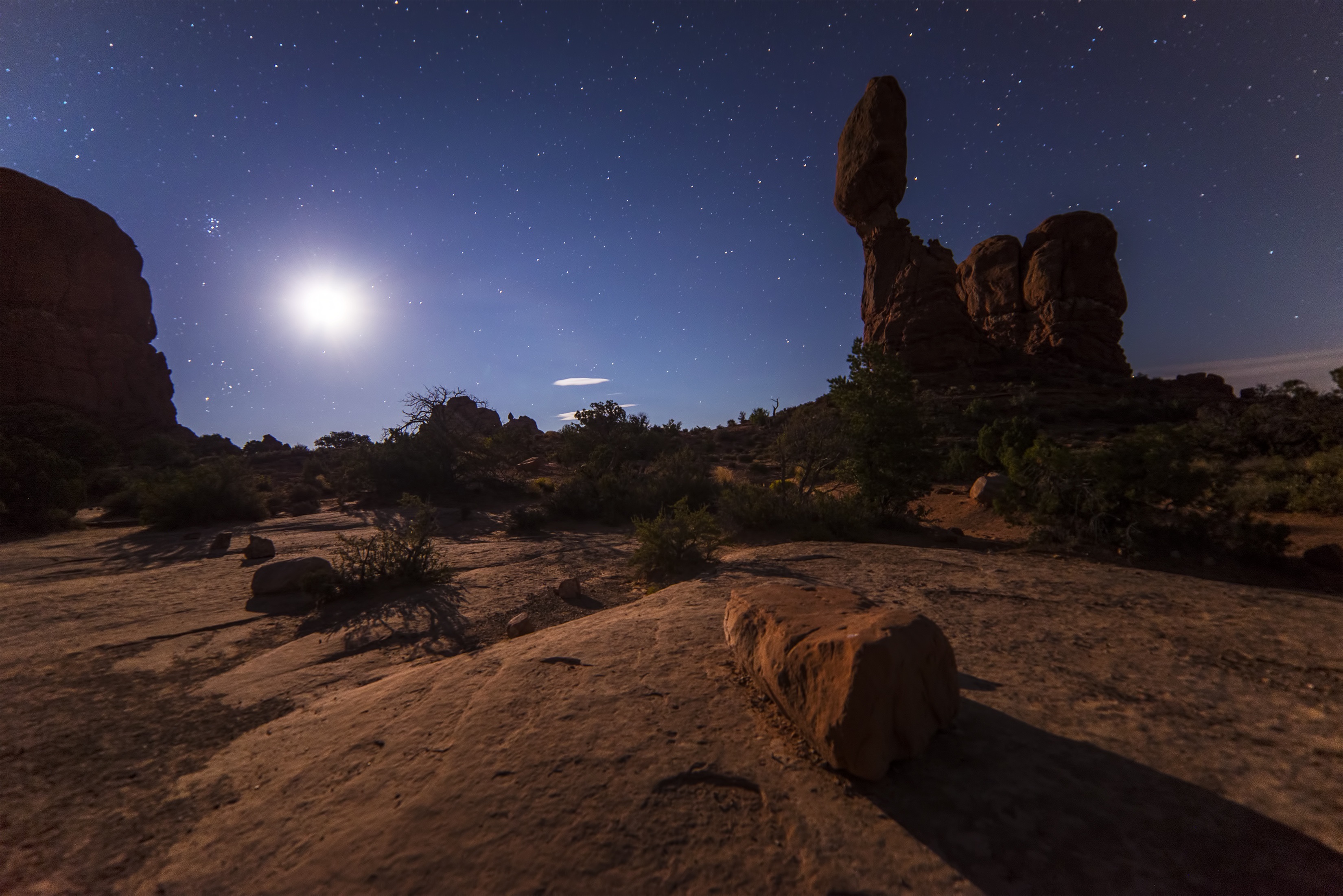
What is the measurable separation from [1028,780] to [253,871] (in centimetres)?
339

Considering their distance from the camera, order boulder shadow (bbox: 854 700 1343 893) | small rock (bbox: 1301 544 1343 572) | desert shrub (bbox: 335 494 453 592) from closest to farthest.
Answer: boulder shadow (bbox: 854 700 1343 893), desert shrub (bbox: 335 494 453 592), small rock (bbox: 1301 544 1343 572)

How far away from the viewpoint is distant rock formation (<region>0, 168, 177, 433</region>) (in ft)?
100

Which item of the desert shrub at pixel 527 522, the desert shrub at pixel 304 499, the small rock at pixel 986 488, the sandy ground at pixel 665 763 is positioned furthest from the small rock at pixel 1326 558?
the desert shrub at pixel 304 499

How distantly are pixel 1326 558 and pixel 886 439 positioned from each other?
649 centimetres

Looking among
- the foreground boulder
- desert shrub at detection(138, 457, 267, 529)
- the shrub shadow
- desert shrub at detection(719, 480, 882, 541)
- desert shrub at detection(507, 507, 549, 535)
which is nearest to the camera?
the foreground boulder

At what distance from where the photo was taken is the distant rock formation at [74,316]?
30.5 metres

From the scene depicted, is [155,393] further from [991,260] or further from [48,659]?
[991,260]

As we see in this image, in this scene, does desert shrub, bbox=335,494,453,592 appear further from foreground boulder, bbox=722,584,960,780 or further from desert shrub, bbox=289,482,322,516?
desert shrub, bbox=289,482,322,516

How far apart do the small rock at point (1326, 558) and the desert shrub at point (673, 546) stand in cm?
861

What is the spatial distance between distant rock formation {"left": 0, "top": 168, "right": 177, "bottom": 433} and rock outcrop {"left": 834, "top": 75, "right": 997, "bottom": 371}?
55.5 metres

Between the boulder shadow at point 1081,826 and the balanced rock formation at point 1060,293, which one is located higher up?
the balanced rock formation at point 1060,293

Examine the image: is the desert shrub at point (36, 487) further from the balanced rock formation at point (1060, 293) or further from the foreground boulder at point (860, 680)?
the balanced rock formation at point (1060, 293)

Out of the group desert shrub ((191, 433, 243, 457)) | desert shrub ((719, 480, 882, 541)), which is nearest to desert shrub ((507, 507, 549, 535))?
desert shrub ((719, 480, 882, 541))

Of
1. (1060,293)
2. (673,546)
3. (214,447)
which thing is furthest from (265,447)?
(1060,293)
